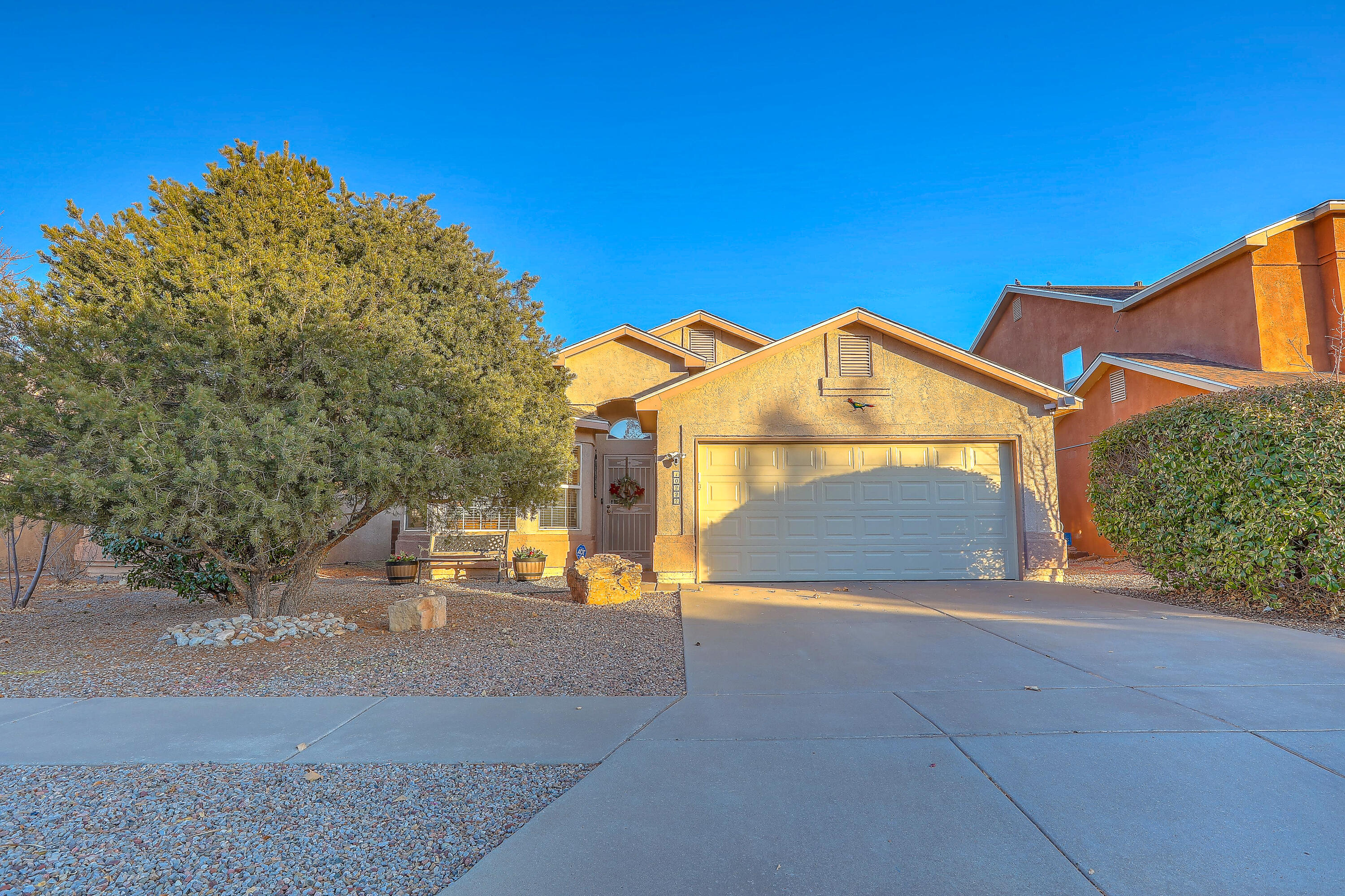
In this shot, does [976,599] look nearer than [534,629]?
No

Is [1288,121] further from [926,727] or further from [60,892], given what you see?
[60,892]

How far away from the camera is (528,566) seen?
12.3 meters

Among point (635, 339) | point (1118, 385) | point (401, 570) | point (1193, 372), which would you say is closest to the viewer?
point (401, 570)

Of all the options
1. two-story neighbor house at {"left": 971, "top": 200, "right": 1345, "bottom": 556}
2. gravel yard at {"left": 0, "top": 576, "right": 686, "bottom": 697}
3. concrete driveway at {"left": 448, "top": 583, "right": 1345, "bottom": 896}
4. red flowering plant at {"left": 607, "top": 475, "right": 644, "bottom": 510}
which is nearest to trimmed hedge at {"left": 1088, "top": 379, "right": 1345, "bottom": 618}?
concrete driveway at {"left": 448, "top": 583, "right": 1345, "bottom": 896}

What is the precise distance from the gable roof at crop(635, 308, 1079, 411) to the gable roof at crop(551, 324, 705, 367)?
209 inches

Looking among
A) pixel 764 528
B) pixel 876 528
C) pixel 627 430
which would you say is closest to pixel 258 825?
pixel 764 528

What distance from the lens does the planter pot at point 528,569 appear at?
40.3ft

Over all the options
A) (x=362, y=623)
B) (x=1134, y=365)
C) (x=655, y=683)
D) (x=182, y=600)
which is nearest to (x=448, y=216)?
(x=362, y=623)

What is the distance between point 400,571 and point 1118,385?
15.7m

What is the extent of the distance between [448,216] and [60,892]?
6961 millimetres

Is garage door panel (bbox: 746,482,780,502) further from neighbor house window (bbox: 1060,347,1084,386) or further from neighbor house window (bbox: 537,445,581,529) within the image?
neighbor house window (bbox: 1060,347,1084,386)

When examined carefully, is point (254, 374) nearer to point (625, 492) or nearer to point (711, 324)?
point (625, 492)

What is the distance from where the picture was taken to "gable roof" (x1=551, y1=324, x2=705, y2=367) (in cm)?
1611

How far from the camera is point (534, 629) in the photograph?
7281 mm
